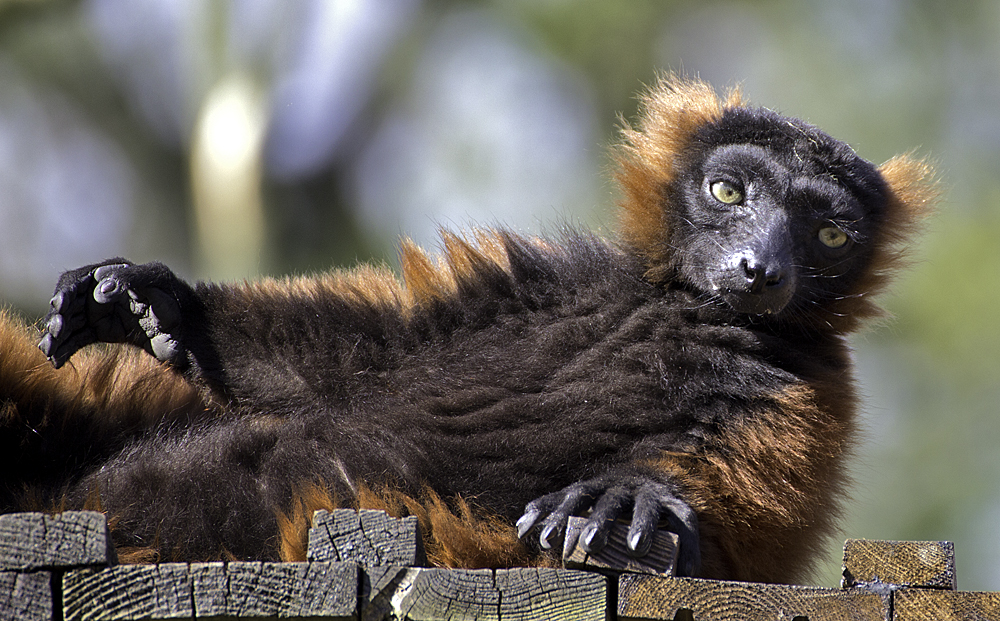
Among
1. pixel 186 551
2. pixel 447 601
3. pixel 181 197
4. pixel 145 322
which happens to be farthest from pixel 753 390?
pixel 181 197

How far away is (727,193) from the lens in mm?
3975

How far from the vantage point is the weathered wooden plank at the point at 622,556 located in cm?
259

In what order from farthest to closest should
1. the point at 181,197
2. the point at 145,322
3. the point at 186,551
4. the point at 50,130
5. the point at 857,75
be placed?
the point at 857,75, the point at 50,130, the point at 181,197, the point at 145,322, the point at 186,551

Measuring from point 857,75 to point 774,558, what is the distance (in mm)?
13510

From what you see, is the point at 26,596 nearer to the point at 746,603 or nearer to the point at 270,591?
the point at 270,591

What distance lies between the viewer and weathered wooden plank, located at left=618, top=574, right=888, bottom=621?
8.02 ft

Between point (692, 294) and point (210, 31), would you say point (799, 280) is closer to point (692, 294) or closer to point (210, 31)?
point (692, 294)

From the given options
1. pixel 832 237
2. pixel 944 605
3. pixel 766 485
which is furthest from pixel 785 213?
pixel 944 605

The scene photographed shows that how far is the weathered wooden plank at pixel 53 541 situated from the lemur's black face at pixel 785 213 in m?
2.25

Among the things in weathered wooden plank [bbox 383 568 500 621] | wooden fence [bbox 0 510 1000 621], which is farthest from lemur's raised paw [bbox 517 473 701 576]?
weathered wooden plank [bbox 383 568 500 621]

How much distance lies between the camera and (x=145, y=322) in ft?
11.8

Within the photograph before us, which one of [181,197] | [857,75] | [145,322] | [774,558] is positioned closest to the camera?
[774,558]

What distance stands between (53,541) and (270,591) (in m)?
0.52

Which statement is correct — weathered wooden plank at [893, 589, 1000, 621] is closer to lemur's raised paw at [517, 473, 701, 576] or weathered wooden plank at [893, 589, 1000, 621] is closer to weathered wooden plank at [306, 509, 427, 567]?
lemur's raised paw at [517, 473, 701, 576]
